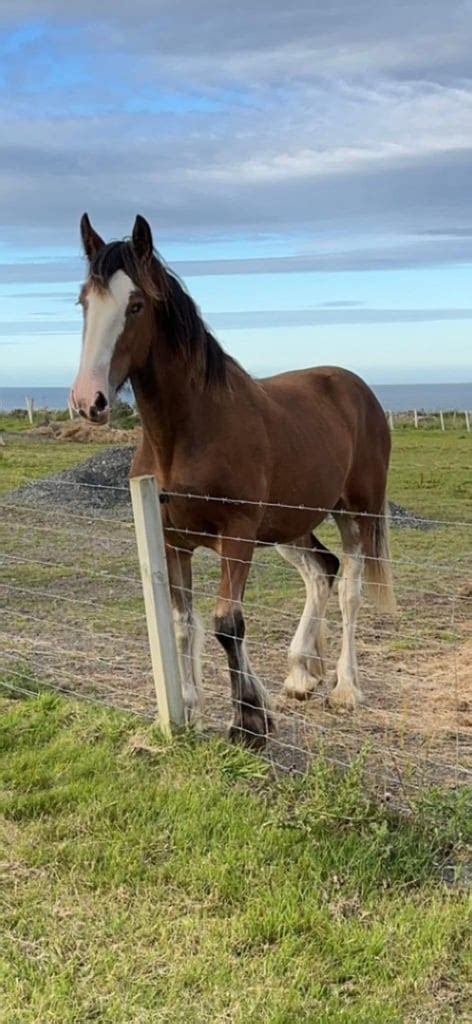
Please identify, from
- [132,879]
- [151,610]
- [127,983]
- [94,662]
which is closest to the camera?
[127,983]

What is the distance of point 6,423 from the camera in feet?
102

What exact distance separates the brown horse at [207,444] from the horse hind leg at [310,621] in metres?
0.01

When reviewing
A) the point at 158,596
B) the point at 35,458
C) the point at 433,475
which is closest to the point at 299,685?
the point at 158,596

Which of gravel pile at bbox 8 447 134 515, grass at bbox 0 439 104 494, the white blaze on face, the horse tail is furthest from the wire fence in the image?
grass at bbox 0 439 104 494

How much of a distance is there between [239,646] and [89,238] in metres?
1.91

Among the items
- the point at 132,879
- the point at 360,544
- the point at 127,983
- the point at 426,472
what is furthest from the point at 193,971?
the point at 426,472

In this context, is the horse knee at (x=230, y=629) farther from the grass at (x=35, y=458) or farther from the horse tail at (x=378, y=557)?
the grass at (x=35, y=458)

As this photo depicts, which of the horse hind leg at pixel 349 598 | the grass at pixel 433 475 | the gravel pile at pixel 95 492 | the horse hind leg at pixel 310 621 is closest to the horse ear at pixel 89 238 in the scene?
the horse hind leg at pixel 310 621

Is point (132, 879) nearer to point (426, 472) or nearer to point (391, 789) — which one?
point (391, 789)

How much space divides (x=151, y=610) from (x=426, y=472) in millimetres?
14271

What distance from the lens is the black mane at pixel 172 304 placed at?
4070 millimetres

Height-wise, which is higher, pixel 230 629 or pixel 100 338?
pixel 100 338

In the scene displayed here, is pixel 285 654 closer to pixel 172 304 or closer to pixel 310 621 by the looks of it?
pixel 310 621

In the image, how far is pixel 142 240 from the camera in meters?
4.17
